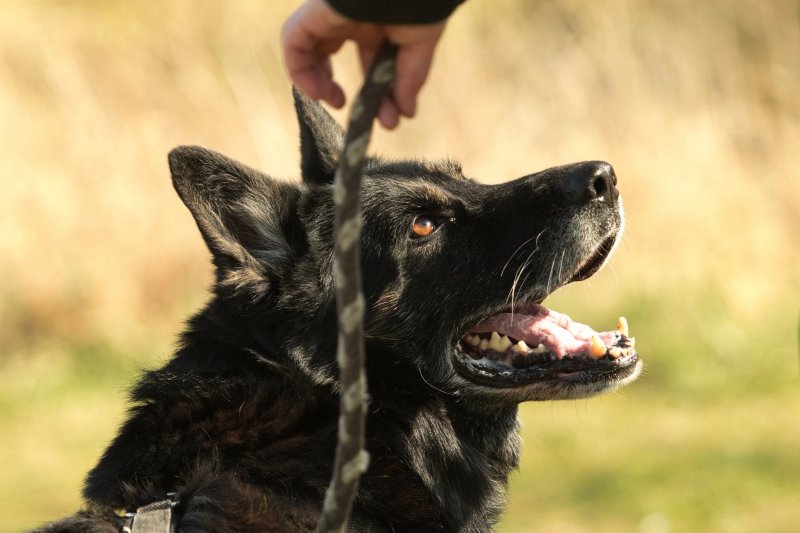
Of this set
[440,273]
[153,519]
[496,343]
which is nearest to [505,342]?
[496,343]

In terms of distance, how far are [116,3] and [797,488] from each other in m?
9.69

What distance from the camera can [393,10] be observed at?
2.11 metres

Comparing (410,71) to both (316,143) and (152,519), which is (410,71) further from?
(316,143)

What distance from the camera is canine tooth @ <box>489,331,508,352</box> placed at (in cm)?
367

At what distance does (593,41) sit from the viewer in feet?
37.3

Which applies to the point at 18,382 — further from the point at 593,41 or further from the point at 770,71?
the point at 770,71

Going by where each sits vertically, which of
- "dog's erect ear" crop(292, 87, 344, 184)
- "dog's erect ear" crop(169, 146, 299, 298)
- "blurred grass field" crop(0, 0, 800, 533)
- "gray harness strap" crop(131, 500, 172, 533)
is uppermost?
"blurred grass field" crop(0, 0, 800, 533)

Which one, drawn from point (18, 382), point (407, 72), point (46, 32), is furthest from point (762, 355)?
point (46, 32)

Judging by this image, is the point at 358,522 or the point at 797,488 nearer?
the point at 358,522

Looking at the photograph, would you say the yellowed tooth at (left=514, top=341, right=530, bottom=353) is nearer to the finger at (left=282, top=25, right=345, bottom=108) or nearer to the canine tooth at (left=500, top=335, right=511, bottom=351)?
the canine tooth at (left=500, top=335, right=511, bottom=351)

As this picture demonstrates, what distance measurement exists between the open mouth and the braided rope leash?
143 cm

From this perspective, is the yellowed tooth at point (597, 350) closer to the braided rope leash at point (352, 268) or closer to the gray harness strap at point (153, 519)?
the gray harness strap at point (153, 519)

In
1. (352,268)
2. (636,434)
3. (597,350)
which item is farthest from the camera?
(636,434)

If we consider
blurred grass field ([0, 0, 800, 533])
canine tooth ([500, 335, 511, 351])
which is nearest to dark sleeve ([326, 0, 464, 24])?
canine tooth ([500, 335, 511, 351])
